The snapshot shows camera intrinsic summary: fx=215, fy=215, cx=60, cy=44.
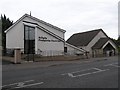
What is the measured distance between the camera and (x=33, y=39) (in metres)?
32.1

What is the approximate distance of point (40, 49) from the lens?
105 ft

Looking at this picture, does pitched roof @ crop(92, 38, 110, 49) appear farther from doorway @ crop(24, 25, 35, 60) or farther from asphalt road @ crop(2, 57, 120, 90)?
asphalt road @ crop(2, 57, 120, 90)

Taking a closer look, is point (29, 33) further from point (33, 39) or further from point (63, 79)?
point (63, 79)

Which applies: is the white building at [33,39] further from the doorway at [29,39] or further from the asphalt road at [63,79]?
the asphalt road at [63,79]

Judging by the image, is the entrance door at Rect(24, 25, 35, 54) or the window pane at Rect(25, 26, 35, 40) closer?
the entrance door at Rect(24, 25, 35, 54)

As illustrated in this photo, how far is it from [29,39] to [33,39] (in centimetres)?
95

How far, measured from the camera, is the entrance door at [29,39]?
105 ft

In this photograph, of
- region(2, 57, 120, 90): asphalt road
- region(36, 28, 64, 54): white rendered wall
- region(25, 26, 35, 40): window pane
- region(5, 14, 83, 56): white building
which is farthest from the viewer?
region(25, 26, 35, 40): window pane

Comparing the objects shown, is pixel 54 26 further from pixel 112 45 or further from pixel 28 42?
pixel 112 45

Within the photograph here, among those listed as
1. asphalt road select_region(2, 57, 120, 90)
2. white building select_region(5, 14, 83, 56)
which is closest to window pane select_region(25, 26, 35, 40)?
white building select_region(5, 14, 83, 56)

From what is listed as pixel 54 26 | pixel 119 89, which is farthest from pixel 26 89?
pixel 54 26

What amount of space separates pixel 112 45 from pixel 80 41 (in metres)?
8.15

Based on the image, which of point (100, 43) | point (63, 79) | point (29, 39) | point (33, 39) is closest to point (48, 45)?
point (33, 39)

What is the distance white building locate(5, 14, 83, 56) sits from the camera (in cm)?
3178
